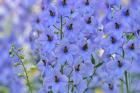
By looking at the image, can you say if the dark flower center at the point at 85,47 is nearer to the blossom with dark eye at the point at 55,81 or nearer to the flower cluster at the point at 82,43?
the flower cluster at the point at 82,43

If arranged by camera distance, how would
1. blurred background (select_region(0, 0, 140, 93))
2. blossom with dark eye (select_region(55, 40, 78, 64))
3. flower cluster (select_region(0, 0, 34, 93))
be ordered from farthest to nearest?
flower cluster (select_region(0, 0, 34, 93)) < blurred background (select_region(0, 0, 140, 93)) < blossom with dark eye (select_region(55, 40, 78, 64))

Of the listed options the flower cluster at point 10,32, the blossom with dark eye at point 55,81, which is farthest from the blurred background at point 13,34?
the blossom with dark eye at point 55,81

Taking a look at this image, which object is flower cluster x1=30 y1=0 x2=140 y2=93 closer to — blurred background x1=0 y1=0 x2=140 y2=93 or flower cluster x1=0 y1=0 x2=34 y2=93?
blurred background x1=0 y1=0 x2=140 y2=93

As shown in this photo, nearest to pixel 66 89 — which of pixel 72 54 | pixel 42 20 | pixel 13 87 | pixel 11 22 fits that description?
pixel 72 54

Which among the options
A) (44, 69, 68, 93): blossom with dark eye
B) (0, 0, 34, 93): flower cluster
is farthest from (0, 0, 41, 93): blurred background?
(44, 69, 68, 93): blossom with dark eye

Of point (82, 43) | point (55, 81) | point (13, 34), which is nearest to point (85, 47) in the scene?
point (82, 43)

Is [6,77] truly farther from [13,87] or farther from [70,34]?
[70,34]

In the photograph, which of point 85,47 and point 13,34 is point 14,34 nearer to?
point 13,34

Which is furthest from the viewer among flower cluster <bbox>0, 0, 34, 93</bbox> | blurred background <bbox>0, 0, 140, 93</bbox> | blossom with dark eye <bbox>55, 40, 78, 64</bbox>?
flower cluster <bbox>0, 0, 34, 93</bbox>
